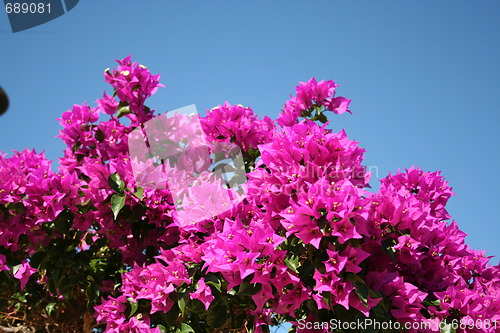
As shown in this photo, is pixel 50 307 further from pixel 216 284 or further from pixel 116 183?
pixel 216 284

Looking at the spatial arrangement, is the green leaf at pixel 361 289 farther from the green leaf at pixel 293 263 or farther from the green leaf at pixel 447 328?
the green leaf at pixel 447 328

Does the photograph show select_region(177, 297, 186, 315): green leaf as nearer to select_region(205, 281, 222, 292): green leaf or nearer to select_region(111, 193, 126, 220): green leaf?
select_region(205, 281, 222, 292): green leaf

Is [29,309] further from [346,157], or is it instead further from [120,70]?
[346,157]

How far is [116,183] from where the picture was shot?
240 centimetres

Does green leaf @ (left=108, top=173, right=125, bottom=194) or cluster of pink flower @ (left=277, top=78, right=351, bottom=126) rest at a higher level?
cluster of pink flower @ (left=277, top=78, right=351, bottom=126)

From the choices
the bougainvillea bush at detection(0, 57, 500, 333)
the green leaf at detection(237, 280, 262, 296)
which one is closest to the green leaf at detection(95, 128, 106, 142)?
the bougainvillea bush at detection(0, 57, 500, 333)

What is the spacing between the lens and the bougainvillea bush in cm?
184

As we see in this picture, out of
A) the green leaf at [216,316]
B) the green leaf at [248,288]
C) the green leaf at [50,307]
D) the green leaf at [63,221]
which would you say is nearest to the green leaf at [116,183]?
the green leaf at [63,221]

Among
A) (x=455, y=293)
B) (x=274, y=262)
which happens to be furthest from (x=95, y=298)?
(x=455, y=293)

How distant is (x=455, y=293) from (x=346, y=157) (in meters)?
0.78

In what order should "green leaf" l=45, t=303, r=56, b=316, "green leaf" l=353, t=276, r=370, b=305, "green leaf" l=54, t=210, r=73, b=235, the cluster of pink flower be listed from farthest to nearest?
1. the cluster of pink flower
2. "green leaf" l=45, t=303, r=56, b=316
3. "green leaf" l=54, t=210, r=73, b=235
4. "green leaf" l=353, t=276, r=370, b=305

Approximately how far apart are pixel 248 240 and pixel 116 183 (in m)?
0.89

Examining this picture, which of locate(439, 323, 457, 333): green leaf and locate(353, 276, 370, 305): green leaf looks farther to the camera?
locate(439, 323, 457, 333): green leaf

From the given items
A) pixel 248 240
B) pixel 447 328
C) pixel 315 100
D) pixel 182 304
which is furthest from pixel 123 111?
pixel 447 328
